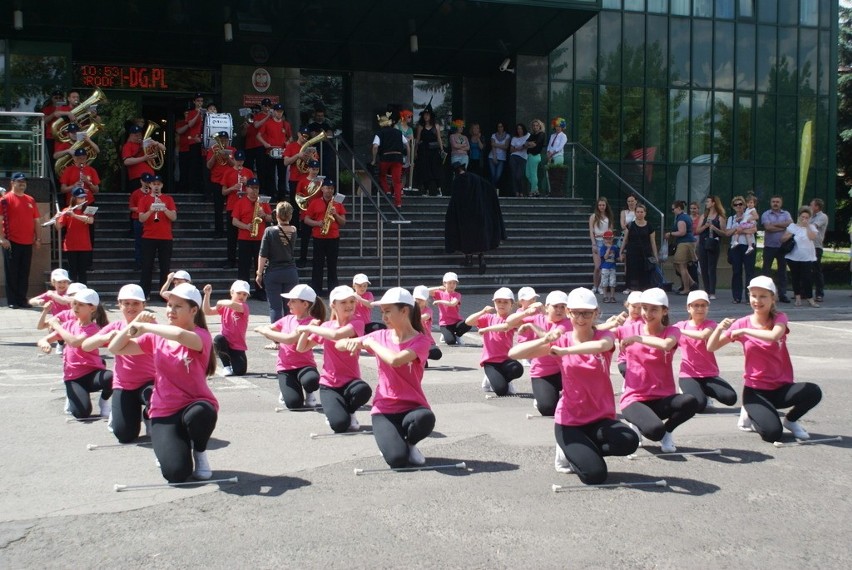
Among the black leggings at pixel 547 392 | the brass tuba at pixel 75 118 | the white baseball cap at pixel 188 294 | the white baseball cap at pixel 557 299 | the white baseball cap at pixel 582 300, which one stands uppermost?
the brass tuba at pixel 75 118

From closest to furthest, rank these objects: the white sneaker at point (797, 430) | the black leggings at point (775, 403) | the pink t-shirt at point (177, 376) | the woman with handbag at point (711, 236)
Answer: the pink t-shirt at point (177, 376)
the black leggings at point (775, 403)
the white sneaker at point (797, 430)
the woman with handbag at point (711, 236)

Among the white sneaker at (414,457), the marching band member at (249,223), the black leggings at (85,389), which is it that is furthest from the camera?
the marching band member at (249,223)

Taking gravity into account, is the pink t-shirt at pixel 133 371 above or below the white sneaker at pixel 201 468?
above

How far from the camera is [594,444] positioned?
316 inches

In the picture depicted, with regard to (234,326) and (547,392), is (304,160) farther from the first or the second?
(547,392)

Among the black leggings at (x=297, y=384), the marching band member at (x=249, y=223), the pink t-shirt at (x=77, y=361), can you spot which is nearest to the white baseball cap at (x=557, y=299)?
the black leggings at (x=297, y=384)

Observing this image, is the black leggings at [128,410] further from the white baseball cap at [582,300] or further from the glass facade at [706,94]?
the glass facade at [706,94]

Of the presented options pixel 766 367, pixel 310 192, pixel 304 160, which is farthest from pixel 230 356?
pixel 304 160

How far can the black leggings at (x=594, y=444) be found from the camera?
7812 mm

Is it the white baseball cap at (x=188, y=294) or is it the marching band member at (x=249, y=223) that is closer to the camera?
the white baseball cap at (x=188, y=294)

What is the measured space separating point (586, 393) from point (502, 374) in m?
3.92

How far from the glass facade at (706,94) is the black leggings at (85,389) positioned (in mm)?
20052

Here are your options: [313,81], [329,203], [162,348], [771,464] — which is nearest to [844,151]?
[313,81]

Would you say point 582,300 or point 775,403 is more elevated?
point 582,300
